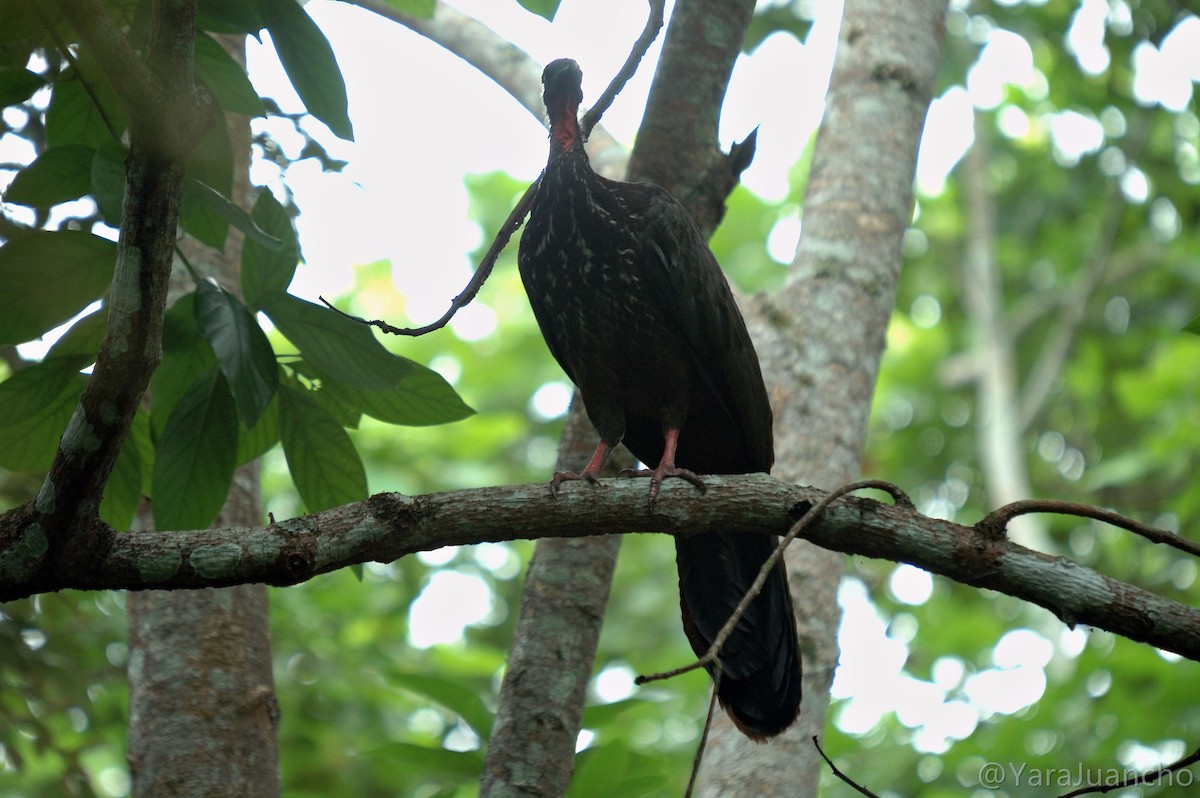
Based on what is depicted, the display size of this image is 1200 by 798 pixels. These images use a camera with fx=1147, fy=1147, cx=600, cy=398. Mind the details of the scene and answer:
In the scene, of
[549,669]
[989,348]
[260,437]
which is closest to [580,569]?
[549,669]

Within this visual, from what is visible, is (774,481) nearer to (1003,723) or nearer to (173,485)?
(173,485)

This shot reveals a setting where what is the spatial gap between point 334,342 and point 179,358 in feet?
1.13

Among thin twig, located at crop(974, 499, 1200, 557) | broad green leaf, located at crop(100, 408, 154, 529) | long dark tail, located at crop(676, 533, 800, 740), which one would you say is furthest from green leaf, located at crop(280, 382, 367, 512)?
thin twig, located at crop(974, 499, 1200, 557)

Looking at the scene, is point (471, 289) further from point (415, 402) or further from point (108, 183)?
point (108, 183)

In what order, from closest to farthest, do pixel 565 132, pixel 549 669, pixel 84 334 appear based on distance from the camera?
pixel 84 334
pixel 549 669
pixel 565 132

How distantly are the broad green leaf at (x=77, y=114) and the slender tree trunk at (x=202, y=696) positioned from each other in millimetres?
1206

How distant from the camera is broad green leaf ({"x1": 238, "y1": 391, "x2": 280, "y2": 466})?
251 centimetres

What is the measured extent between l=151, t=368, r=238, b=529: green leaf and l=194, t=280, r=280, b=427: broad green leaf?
16 cm

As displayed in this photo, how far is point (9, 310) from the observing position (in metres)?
2.14

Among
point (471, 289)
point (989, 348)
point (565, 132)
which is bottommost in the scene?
point (471, 289)

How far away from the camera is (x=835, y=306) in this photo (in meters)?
3.64

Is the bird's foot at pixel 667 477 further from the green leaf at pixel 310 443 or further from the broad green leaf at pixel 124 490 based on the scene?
the broad green leaf at pixel 124 490

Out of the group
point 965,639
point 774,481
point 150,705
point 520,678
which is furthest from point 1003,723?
point 150,705

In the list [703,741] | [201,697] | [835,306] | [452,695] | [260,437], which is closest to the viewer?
[703,741]
